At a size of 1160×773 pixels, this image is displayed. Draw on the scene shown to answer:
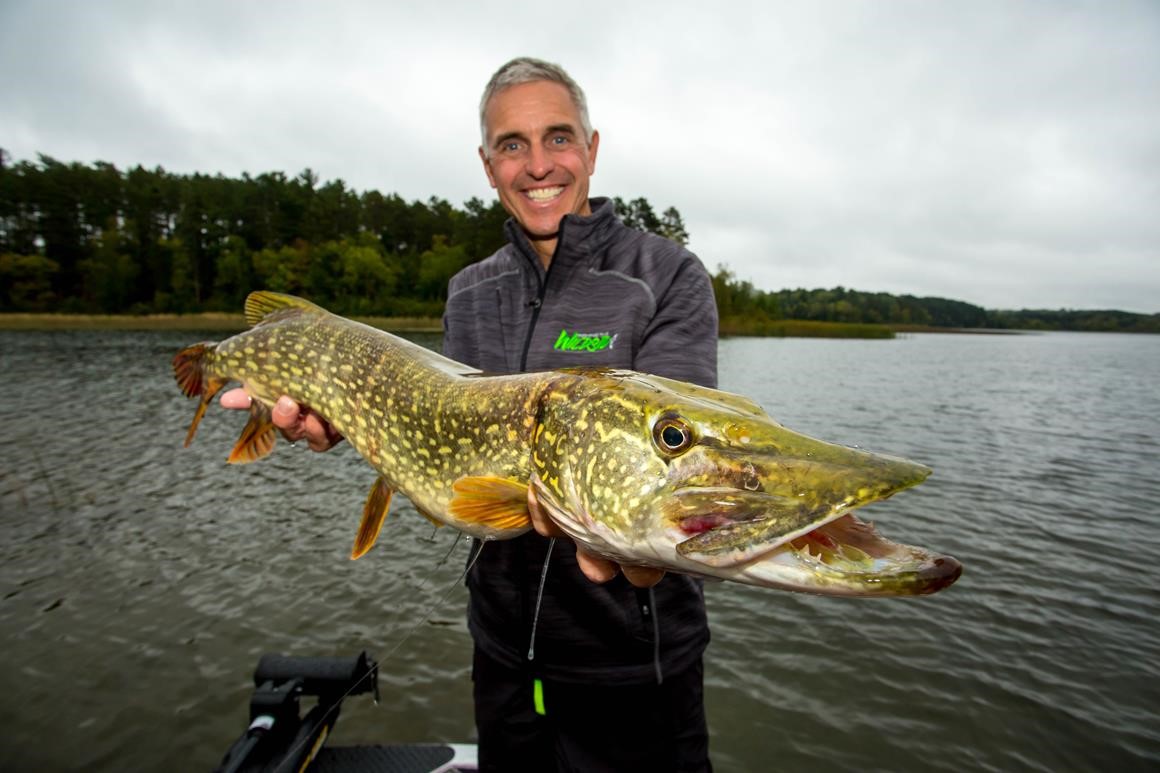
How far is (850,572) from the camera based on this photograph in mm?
1076

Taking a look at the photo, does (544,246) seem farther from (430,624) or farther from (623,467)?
(430,624)

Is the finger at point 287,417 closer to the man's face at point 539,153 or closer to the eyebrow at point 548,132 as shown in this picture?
the man's face at point 539,153

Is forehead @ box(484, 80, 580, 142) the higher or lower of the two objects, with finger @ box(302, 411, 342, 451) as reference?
higher

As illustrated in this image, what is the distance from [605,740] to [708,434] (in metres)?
1.21

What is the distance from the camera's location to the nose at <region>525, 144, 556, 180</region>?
223 cm

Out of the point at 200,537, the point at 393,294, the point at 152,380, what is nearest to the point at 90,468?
the point at 200,537

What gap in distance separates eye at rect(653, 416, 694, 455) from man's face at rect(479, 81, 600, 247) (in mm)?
1150

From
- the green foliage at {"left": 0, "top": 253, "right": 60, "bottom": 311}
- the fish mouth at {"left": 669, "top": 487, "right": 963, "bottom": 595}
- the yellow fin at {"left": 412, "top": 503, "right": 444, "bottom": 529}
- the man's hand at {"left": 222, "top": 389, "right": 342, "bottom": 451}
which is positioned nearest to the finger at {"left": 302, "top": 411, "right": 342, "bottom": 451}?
the man's hand at {"left": 222, "top": 389, "right": 342, "bottom": 451}

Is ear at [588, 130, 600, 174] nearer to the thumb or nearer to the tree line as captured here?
the thumb

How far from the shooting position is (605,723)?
193 cm

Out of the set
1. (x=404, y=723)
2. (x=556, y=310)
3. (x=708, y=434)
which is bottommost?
(x=404, y=723)

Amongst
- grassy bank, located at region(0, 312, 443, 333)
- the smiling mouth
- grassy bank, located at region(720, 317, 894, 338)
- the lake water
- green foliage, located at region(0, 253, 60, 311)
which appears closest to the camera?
the smiling mouth

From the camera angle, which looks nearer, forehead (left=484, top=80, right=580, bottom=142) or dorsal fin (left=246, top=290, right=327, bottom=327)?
forehead (left=484, top=80, right=580, bottom=142)

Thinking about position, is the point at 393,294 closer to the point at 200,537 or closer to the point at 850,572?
the point at 200,537
